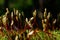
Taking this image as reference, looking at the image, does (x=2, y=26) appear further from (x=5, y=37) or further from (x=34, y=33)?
(x=34, y=33)

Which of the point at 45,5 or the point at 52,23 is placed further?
the point at 45,5

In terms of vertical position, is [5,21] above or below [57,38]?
above

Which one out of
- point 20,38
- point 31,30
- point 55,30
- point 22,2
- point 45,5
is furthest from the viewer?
point 22,2

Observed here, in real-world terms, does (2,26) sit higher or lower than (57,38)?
higher

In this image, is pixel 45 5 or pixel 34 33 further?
pixel 45 5

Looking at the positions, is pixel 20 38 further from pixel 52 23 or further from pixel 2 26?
pixel 52 23


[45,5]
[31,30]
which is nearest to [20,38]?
[31,30]

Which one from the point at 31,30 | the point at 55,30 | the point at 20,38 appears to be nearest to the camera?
the point at 20,38

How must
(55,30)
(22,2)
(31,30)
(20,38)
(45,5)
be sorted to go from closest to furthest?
(20,38)
(31,30)
(55,30)
(45,5)
(22,2)

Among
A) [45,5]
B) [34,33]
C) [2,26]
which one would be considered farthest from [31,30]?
[45,5]

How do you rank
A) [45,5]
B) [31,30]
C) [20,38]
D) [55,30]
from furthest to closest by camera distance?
[45,5] < [55,30] < [31,30] < [20,38]
